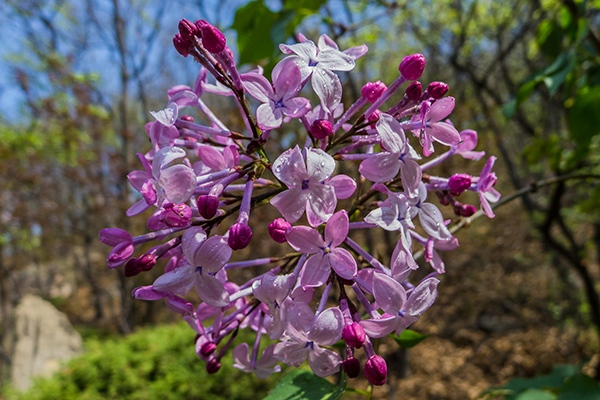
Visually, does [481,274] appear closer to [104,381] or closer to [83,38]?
[104,381]

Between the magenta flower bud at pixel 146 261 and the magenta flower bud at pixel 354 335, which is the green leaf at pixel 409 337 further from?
the magenta flower bud at pixel 146 261

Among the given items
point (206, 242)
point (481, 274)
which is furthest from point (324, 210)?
point (481, 274)

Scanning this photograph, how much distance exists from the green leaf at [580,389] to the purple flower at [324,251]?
1633mm

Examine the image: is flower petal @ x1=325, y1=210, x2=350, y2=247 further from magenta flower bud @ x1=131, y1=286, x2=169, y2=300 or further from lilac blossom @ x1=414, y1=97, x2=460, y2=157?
magenta flower bud @ x1=131, y1=286, x2=169, y2=300

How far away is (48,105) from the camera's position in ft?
33.2

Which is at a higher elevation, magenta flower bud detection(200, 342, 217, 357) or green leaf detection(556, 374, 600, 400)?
magenta flower bud detection(200, 342, 217, 357)

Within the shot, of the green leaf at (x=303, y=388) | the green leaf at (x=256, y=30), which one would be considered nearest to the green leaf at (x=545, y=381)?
the green leaf at (x=303, y=388)

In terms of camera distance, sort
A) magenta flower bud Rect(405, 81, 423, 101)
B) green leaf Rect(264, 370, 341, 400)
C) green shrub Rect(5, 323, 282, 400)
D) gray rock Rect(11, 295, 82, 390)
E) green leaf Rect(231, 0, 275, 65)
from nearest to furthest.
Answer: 1. magenta flower bud Rect(405, 81, 423, 101)
2. green leaf Rect(264, 370, 341, 400)
3. green leaf Rect(231, 0, 275, 65)
4. green shrub Rect(5, 323, 282, 400)
5. gray rock Rect(11, 295, 82, 390)

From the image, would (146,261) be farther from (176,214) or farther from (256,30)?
(256,30)

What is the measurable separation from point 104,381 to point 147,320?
8.17 meters

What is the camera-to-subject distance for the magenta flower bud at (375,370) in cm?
74

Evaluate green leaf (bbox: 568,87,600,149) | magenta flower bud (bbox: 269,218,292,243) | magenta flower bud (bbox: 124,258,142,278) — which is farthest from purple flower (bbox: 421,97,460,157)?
green leaf (bbox: 568,87,600,149)

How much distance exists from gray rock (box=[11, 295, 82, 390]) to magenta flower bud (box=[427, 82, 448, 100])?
11072 millimetres

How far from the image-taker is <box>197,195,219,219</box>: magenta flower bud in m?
0.69
